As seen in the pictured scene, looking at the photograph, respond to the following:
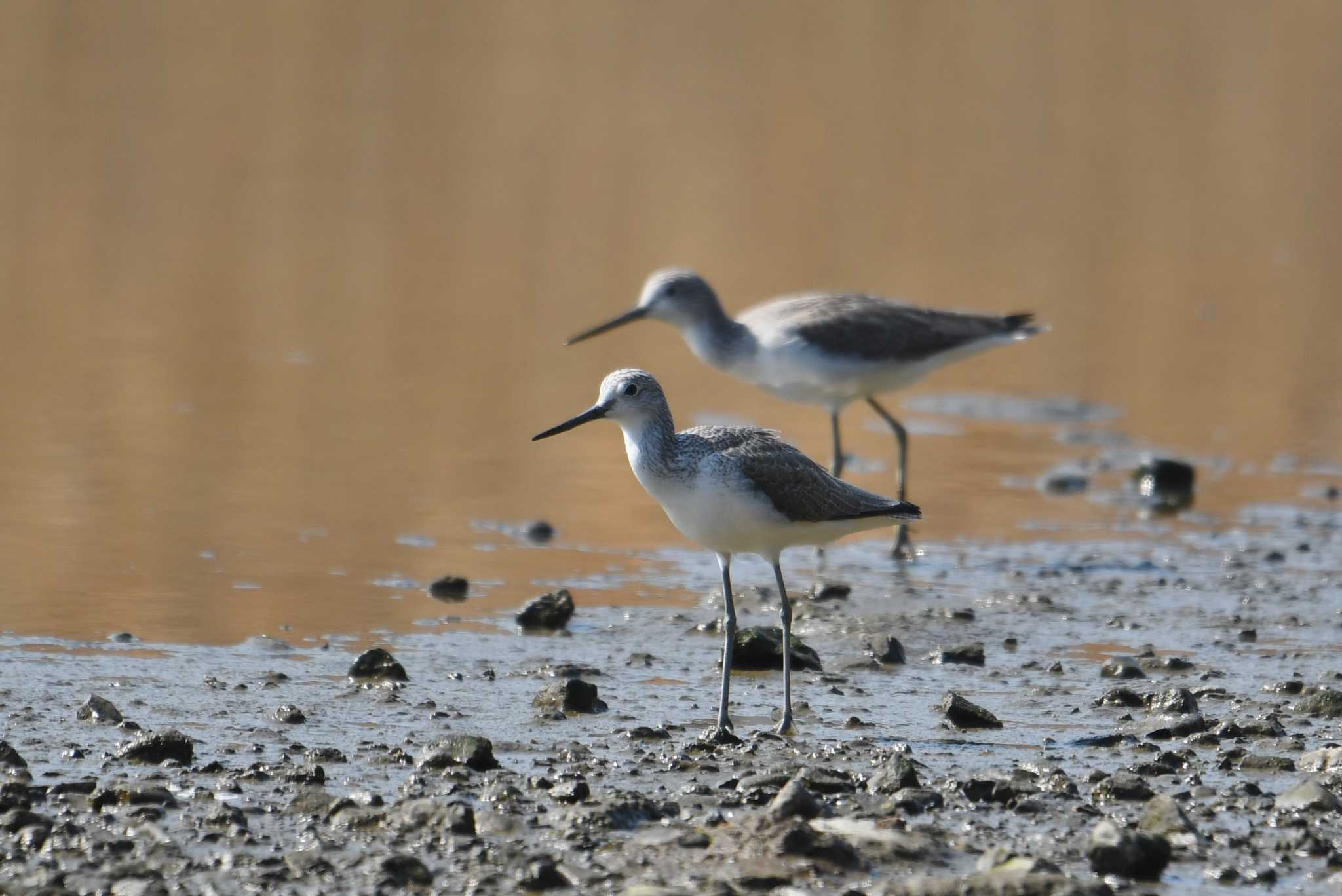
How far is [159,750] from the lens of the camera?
627 cm

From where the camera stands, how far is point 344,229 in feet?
66.5

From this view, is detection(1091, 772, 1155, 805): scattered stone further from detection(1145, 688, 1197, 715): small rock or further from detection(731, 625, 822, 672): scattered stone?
detection(731, 625, 822, 672): scattered stone

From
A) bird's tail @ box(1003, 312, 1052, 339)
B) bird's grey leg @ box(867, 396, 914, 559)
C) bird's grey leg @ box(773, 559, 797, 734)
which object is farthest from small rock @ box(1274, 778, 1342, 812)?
bird's tail @ box(1003, 312, 1052, 339)

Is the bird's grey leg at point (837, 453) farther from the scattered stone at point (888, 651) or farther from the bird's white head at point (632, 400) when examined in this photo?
the bird's white head at point (632, 400)

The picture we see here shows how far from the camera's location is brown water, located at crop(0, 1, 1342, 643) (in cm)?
1081

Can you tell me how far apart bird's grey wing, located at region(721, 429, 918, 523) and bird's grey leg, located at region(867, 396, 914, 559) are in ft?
9.49

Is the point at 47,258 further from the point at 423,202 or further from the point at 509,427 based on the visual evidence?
the point at 509,427

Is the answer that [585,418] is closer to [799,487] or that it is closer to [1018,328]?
[799,487]

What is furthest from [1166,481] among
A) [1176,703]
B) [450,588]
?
[450,588]

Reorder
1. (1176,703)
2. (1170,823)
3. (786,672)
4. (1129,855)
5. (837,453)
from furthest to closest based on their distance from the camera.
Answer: (837,453), (1176,703), (786,672), (1170,823), (1129,855)

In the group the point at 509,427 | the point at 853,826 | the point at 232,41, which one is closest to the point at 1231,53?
the point at 232,41

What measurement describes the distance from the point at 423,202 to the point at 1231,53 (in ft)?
61.7

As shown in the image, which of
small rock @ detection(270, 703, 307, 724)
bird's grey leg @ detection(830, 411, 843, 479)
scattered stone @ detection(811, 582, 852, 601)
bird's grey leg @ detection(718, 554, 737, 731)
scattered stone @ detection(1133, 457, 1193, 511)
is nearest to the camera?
small rock @ detection(270, 703, 307, 724)

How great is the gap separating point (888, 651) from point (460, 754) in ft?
8.58
